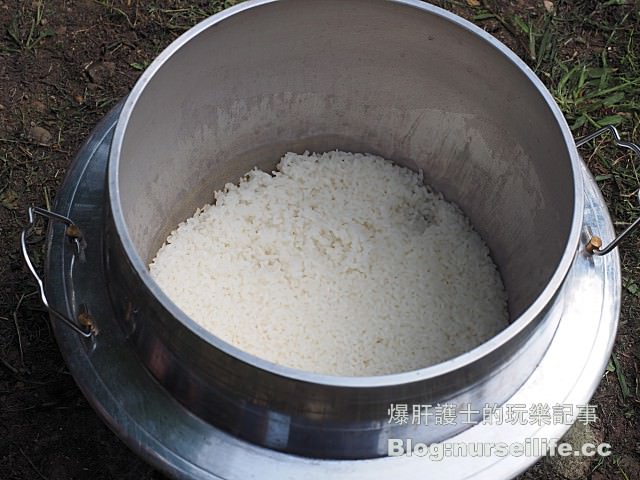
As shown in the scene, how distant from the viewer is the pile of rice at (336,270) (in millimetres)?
1251

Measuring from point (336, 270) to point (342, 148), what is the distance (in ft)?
0.96

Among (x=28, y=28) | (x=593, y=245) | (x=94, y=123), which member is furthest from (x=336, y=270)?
(x=28, y=28)

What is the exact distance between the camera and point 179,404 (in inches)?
38.8

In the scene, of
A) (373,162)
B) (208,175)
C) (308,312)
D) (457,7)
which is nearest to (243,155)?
(208,175)

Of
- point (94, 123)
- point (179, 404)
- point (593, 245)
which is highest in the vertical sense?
point (593, 245)

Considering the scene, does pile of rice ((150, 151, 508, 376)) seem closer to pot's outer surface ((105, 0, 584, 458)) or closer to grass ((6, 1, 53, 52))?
pot's outer surface ((105, 0, 584, 458))

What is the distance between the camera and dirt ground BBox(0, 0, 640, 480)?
139cm

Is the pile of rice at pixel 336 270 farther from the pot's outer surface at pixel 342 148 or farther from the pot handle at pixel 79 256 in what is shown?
the pot handle at pixel 79 256

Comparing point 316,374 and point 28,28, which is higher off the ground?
point 316,374

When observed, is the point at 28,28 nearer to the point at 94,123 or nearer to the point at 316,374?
the point at 94,123

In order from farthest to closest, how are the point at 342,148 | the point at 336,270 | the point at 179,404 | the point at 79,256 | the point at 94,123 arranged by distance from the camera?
the point at 94,123 → the point at 342,148 → the point at 336,270 → the point at 79,256 → the point at 179,404

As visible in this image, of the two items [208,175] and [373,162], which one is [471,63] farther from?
[208,175]

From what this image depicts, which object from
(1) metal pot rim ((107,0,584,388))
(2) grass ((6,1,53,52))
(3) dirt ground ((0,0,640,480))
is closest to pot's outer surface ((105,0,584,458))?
(1) metal pot rim ((107,0,584,388))

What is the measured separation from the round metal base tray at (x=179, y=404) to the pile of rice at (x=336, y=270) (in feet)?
0.68
